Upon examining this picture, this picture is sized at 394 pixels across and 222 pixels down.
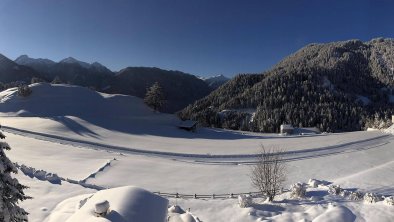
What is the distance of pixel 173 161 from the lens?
5416cm

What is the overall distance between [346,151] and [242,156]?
1830 cm

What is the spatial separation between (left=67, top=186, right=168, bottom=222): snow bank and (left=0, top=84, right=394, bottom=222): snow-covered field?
19.0 feet

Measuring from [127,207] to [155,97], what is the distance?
84914mm

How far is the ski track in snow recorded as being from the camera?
5559 centimetres

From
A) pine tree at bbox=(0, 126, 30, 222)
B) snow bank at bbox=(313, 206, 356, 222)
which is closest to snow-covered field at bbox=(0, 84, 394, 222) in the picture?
snow bank at bbox=(313, 206, 356, 222)

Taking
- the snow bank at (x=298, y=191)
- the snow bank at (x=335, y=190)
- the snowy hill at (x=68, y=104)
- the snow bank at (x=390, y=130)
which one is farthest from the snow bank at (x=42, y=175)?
the snow bank at (x=390, y=130)

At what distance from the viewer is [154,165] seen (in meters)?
50.1

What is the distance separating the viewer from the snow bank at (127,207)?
1902cm

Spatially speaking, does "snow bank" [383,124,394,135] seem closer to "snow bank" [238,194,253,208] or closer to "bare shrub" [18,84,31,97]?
"snow bank" [238,194,253,208]

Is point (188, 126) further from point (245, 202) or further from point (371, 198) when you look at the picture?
point (371, 198)

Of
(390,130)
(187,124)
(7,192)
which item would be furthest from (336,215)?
(187,124)

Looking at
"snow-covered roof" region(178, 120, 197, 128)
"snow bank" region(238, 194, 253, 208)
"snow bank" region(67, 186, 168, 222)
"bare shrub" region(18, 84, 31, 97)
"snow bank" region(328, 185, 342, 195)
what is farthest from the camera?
"bare shrub" region(18, 84, 31, 97)

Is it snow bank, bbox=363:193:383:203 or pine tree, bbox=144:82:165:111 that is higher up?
pine tree, bbox=144:82:165:111

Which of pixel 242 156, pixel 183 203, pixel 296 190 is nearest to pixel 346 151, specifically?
pixel 242 156
